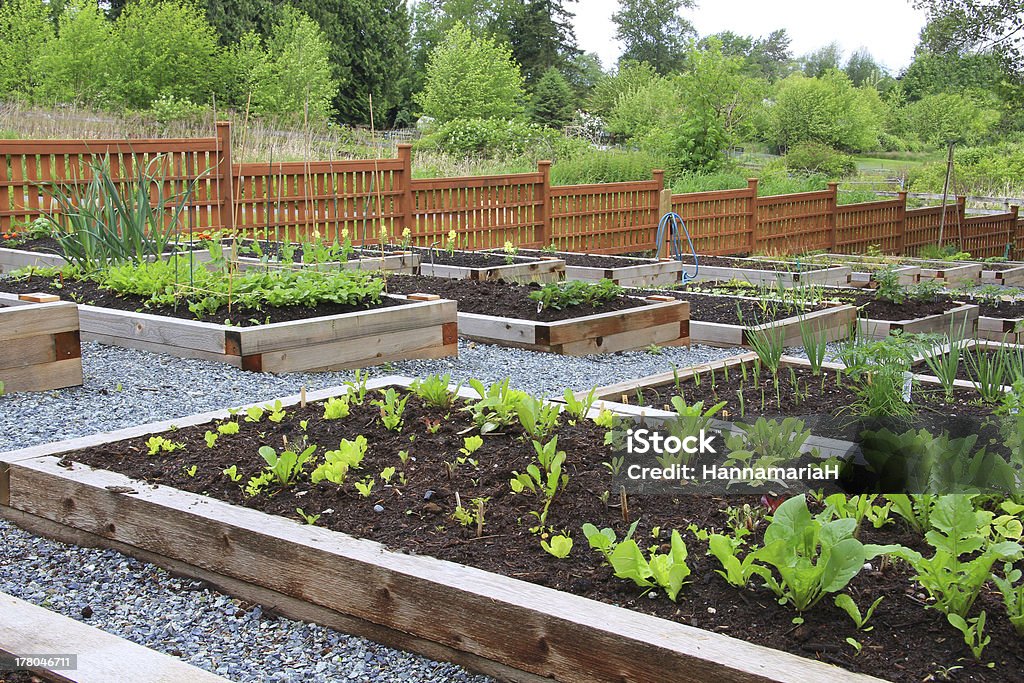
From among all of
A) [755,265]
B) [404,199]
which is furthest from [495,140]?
[755,265]

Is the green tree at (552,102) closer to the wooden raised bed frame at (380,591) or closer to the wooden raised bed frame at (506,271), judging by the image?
the wooden raised bed frame at (506,271)

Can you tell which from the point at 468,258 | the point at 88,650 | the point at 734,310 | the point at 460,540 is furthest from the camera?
the point at 468,258

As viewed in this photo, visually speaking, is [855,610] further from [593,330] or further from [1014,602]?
[593,330]

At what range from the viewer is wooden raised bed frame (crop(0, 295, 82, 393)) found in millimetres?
4215

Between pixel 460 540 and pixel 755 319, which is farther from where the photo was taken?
pixel 755 319

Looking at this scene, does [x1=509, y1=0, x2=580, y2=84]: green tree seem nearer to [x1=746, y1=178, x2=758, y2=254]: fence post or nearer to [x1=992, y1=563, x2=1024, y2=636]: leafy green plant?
[x1=746, y1=178, x2=758, y2=254]: fence post

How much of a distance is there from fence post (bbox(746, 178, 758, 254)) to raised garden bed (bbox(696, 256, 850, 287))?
2907mm

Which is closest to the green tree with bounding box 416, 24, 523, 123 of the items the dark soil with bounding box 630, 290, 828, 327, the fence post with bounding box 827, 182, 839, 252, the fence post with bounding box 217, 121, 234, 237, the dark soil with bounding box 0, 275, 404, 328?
the fence post with bounding box 827, 182, 839, 252

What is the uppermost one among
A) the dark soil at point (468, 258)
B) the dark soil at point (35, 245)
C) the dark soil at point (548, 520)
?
the dark soil at point (35, 245)

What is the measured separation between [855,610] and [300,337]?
137 inches

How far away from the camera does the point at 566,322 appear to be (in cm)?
584

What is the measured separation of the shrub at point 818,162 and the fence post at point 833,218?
15.4 metres

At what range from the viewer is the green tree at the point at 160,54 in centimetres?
2947

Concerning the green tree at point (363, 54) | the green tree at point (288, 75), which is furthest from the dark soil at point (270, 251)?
the green tree at point (363, 54)
